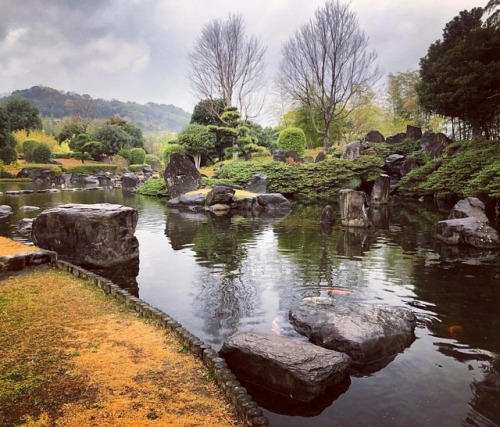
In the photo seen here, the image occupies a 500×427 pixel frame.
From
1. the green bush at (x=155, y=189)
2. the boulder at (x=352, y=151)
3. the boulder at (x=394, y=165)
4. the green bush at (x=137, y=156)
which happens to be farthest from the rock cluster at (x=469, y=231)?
the green bush at (x=137, y=156)

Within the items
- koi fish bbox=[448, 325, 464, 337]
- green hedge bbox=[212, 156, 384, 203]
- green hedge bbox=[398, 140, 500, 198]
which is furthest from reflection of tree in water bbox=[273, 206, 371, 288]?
green hedge bbox=[212, 156, 384, 203]

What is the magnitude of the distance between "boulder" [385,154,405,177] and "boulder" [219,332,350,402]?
872 inches

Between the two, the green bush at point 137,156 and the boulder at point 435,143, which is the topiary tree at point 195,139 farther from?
the green bush at point 137,156

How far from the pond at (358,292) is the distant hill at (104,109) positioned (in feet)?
275

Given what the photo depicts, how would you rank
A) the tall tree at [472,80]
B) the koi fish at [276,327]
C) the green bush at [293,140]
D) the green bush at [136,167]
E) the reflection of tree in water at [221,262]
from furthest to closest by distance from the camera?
the green bush at [136,167]
the green bush at [293,140]
the tall tree at [472,80]
the reflection of tree in water at [221,262]
the koi fish at [276,327]

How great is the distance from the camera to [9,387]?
12.0ft

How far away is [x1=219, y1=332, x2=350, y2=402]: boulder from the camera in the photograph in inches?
167

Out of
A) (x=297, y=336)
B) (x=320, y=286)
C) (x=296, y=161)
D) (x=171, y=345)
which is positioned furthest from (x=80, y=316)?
(x=296, y=161)

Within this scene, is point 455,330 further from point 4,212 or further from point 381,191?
point 4,212

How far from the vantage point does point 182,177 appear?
2342 centimetres

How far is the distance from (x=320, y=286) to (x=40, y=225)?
21.6ft

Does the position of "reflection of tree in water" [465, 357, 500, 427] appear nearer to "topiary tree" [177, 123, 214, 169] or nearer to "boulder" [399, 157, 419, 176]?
"boulder" [399, 157, 419, 176]

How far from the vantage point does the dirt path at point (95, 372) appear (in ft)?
10.9

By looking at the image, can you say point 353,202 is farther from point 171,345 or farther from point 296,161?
point 296,161
